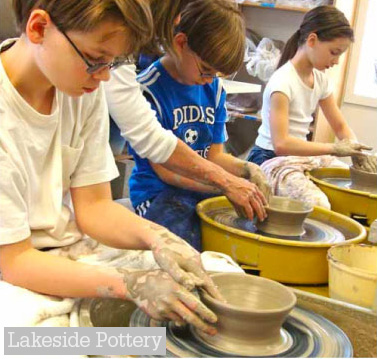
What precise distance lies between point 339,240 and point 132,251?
73cm

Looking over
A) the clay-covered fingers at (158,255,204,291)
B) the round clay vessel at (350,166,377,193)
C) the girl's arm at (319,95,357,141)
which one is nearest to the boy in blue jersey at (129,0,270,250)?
the round clay vessel at (350,166,377,193)

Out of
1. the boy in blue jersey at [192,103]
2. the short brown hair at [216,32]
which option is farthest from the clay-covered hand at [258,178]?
the short brown hair at [216,32]

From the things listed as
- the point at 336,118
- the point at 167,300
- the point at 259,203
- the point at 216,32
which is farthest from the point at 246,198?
the point at 336,118

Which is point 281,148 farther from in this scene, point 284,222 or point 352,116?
point 352,116

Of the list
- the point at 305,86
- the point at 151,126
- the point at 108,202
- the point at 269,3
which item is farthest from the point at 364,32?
the point at 108,202

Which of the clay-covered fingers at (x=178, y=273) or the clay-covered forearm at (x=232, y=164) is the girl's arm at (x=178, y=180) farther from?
the clay-covered fingers at (x=178, y=273)

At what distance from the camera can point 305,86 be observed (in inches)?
105

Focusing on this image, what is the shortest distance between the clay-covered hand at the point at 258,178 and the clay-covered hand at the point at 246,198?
93mm

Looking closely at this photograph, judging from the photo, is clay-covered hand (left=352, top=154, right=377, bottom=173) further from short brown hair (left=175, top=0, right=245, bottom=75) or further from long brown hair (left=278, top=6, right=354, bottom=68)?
short brown hair (left=175, top=0, right=245, bottom=75)

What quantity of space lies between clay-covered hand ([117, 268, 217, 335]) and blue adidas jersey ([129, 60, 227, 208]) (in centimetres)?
91

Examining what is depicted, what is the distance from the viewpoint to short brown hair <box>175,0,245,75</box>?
5.57 feet

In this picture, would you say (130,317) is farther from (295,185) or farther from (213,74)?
(295,185)

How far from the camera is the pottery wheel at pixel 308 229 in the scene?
173 centimetres

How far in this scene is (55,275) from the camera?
1079 millimetres
